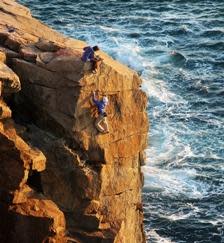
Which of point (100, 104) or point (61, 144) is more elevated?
point (100, 104)

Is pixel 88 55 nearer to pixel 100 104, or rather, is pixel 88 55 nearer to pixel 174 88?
pixel 100 104

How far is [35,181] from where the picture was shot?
31.0 meters

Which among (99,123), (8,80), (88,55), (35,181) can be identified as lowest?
(35,181)

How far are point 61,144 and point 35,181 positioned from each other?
235 cm

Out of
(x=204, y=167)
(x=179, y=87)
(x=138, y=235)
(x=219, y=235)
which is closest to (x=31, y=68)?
(x=138, y=235)

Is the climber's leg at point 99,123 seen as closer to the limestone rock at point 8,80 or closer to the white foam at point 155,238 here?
the limestone rock at point 8,80

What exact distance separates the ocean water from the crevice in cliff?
12.4m

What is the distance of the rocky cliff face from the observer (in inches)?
1147

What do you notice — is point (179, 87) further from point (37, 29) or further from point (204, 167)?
point (37, 29)

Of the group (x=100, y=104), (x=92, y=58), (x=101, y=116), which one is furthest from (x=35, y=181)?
(x=92, y=58)

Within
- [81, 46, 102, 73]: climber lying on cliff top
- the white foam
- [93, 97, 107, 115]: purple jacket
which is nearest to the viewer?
[81, 46, 102, 73]: climber lying on cliff top

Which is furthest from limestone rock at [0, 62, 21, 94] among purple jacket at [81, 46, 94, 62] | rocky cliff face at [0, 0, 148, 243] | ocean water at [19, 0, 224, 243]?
ocean water at [19, 0, 224, 243]

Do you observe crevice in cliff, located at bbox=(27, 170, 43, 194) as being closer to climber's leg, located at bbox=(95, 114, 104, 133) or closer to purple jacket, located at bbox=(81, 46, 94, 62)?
climber's leg, located at bbox=(95, 114, 104, 133)

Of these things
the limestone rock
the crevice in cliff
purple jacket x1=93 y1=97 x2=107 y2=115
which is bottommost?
the crevice in cliff
